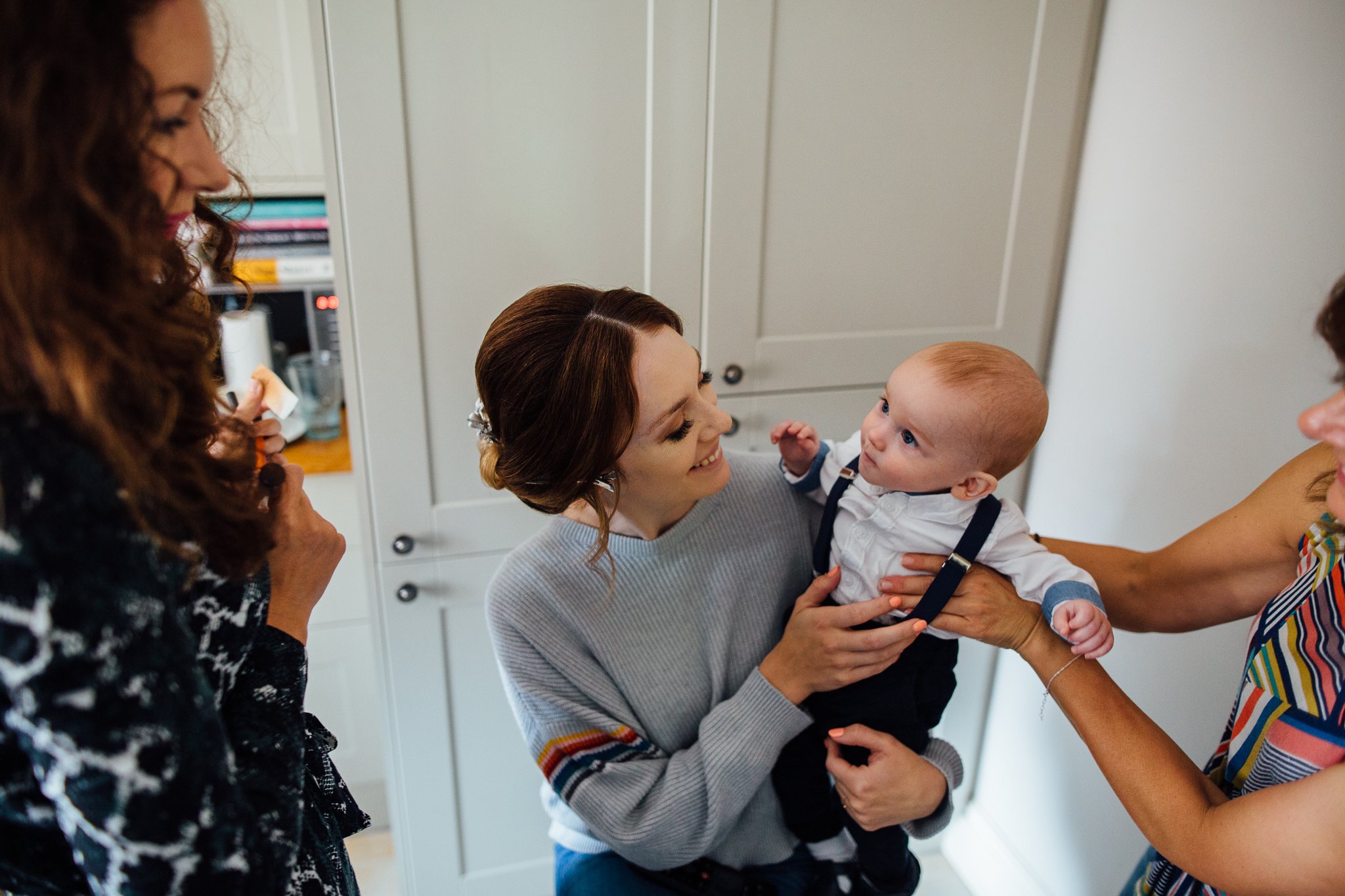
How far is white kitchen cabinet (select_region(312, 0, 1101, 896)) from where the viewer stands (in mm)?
1394

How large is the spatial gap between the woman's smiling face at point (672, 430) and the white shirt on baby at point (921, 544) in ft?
0.58

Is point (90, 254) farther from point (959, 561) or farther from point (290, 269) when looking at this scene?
point (290, 269)

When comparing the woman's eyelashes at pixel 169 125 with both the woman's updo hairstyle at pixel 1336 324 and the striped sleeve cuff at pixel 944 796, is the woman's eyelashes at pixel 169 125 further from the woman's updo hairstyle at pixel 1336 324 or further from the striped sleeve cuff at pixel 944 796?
the striped sleeve cuff at pixel 944 796

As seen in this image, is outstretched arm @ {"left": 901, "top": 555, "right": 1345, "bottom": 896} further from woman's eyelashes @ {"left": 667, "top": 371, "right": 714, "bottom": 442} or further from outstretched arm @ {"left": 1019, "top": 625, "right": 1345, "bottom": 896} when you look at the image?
woman's eyelashes @ {"left": 667, "top": 371, "right": 714, "bottom": 442}

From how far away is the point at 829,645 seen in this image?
104cm

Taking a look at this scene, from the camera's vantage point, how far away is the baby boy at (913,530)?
980 millimetres

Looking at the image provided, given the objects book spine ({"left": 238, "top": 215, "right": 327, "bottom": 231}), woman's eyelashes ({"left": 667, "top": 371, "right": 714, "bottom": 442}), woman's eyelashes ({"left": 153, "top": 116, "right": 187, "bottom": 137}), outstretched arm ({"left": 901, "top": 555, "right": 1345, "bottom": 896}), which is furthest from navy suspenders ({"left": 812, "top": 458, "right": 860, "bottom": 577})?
book spine ({"left": 238, "top": 215, "right": 327, "bottom": 231})

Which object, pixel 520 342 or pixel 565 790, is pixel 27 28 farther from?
pixel 565 790

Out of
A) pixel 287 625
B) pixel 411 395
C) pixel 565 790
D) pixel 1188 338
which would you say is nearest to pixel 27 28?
pixel 287 625

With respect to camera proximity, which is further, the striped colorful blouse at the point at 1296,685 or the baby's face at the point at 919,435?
the baby's face at the point at 919,435

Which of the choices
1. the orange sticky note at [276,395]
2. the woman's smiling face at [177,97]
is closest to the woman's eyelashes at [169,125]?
the woman's smiling face at [177,97]

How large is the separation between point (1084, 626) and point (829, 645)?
0.90 feet

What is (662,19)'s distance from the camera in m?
1.43

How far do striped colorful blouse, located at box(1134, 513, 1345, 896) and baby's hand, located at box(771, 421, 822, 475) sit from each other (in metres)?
0.53
